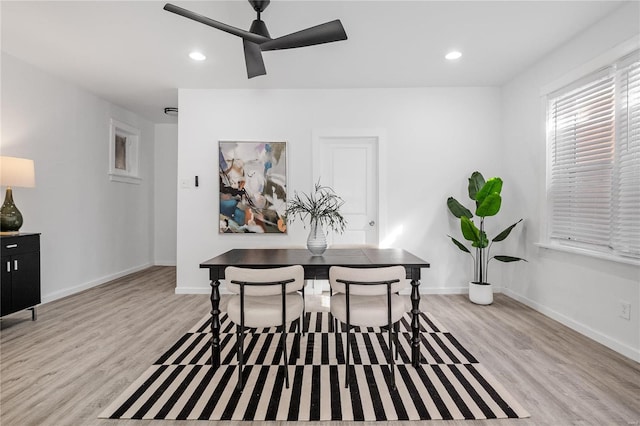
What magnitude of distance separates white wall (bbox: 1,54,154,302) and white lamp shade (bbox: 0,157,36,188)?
521 millimetres

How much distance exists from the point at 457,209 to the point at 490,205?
471mm

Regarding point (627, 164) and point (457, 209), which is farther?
point (457, 209)

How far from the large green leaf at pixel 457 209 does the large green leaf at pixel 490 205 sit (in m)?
0.28

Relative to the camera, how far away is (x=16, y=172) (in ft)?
10.6

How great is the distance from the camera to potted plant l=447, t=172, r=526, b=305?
12.6 ft

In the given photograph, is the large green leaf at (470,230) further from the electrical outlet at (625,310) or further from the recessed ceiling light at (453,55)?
the recessed ceiling light at (453,55)

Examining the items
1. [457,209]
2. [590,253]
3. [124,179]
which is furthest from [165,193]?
[590,253]

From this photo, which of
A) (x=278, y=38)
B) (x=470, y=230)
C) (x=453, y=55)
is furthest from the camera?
(x=470, y=230)

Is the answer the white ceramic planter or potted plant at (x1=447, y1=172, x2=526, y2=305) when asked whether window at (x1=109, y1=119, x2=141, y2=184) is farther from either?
the white ceramic planter

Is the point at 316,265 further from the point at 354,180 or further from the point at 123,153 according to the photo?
the point at 123,153

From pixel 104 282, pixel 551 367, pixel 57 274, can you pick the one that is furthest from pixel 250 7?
pixel 104 282

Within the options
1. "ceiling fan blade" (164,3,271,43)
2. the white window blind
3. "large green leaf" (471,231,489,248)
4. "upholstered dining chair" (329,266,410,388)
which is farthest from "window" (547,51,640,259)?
"ceiling fan blade" (164,3,271,43)

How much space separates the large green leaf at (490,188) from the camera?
151 inches

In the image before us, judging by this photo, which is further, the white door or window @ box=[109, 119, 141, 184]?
window @ box=[109, 119, 141, 184]
